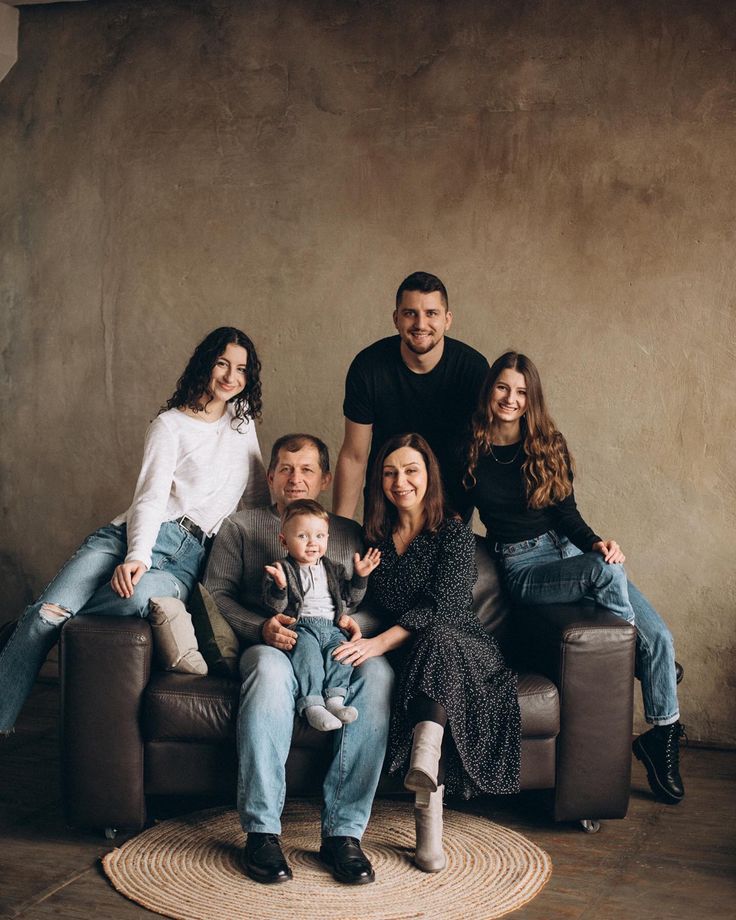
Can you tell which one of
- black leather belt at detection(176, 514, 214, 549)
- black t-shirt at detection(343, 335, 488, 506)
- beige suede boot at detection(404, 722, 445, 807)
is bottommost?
beige suede boot at detection(404, 722, 445, 807)

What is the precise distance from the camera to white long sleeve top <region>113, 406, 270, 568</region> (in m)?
3.61

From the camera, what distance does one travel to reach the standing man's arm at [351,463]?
4.03 meters

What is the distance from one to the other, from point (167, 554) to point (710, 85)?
276 centimetres

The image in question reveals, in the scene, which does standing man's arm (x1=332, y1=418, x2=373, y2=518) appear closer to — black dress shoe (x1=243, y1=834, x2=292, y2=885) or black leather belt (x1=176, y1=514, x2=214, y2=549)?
black leather belt (x1=176, y1=514, x2=214, y2=549)

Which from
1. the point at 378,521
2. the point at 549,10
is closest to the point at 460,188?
the point at 549,10

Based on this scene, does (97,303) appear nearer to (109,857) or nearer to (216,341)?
(216,341)

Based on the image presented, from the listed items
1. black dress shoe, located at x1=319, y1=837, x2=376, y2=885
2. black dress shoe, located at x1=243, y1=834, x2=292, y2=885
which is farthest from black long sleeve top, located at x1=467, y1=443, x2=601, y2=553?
black dress shoe, located at x1=243, y1=834, x2=292, y2=885

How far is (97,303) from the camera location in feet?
16.3

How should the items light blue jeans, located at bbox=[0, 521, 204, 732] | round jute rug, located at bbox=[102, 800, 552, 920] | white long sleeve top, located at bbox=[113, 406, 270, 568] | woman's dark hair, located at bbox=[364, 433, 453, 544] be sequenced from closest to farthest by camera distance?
round jute rug, located at bbox=[102, 800, 552, 920], light blue jeans, located at bbox=[0, 521, 204, 732], woman's dark hair, located at bbox=[364, 433, 453, 544], white long sleeve top, located at bbox=[113, 406, 270, 568]

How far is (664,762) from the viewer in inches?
143

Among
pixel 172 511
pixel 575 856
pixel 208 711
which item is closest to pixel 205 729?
pixel 208 711

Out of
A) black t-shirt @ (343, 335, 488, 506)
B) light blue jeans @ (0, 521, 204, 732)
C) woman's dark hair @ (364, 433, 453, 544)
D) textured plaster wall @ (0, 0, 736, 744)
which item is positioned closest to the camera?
light blue jeans @ (0, 521, 204, 732)

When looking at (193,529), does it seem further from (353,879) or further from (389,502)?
(353,879)

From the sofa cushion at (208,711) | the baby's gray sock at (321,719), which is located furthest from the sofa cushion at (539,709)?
the baby's gray sock at (321,719)
